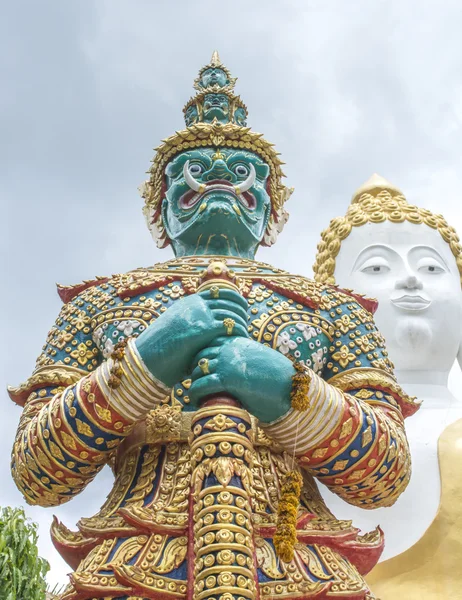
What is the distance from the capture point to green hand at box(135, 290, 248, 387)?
324 centimetres

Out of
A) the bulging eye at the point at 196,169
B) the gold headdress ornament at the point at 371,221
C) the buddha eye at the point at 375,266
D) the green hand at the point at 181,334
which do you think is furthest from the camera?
the gold headdress ornament at the point at 371,221

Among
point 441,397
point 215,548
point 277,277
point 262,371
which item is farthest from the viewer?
point 441,397

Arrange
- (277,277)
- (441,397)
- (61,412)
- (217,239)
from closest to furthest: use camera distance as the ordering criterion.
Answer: (61,412), (277,277), (217,239), (441,397)

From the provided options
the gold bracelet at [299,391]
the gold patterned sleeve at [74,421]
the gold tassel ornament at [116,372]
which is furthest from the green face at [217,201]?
the gold bracelet at [299,391]

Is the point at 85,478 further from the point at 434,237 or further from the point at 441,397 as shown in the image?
the point at 434,237

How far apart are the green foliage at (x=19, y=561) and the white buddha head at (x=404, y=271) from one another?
8.69 ft

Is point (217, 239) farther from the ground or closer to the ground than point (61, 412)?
farther from the ground

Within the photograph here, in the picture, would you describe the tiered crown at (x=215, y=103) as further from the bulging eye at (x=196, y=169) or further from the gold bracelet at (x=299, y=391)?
the gold bracelet at (x=299, y=391)

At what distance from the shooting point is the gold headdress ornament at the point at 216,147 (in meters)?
4.63

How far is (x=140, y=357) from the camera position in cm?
328

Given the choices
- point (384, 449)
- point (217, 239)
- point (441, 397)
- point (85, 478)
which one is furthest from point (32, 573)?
point (441, 397)

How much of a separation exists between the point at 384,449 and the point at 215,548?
2.92 ft

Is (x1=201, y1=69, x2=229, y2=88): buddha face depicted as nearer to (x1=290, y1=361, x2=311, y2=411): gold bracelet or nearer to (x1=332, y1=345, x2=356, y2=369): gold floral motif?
A: (x1=332, y1=345, x2=356, y2=369): gold floral motif

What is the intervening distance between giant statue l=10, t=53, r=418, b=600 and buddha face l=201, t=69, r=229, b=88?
4.19ft
